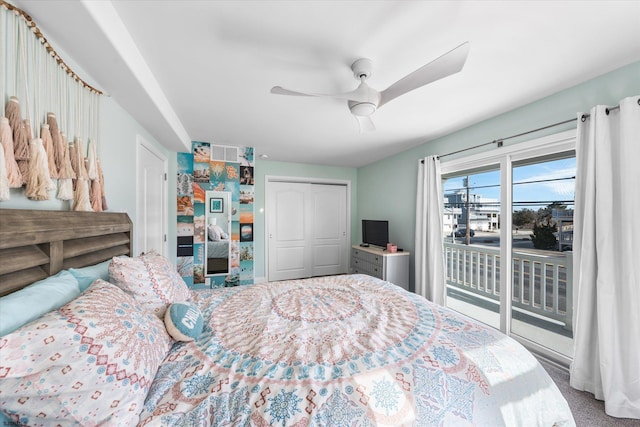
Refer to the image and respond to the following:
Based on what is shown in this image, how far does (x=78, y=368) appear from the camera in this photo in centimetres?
69

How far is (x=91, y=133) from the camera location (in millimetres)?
1580

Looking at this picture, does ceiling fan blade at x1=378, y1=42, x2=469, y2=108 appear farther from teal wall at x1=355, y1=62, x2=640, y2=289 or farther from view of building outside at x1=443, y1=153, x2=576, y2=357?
view of building outside at x1=443, y1=153, x2=576, y2=357

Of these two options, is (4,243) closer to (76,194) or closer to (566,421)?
(76,194)

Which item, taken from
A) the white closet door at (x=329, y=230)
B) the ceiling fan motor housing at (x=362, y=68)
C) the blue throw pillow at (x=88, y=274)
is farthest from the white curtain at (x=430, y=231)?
the blue throw pillow at (x=88, y=274)

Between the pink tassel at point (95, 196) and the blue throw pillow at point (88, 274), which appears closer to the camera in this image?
the blue throw pillow at point (88, 274)

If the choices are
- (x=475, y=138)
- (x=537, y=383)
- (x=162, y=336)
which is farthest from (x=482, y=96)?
(x=162, y=336)

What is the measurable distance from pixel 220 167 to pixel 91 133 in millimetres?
2235

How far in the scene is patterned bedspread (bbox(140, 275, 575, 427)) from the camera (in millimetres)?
853

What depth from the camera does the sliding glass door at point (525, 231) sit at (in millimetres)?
2285

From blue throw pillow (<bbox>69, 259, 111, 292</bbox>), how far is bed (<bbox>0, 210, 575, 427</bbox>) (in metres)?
0.06

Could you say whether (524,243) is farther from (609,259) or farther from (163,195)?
(163,195)

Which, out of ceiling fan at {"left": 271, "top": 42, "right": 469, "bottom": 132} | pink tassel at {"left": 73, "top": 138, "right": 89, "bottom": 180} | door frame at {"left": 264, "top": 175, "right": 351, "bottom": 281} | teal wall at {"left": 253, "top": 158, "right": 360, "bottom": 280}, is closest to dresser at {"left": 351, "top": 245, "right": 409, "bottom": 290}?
door frame at {"left": 264, "top": 175, "right": 351, "bottom": 281}

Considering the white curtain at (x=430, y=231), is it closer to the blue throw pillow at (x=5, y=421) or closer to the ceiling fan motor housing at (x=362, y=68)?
the ceiling fan motor housing at (x=362, y=68)

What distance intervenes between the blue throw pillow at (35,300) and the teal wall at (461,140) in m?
3.44
